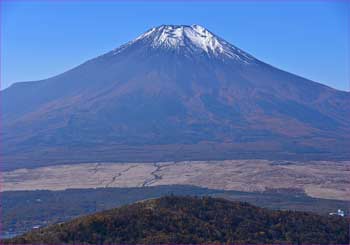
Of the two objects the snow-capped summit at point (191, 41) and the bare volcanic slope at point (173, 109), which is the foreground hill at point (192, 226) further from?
the snow-capped summit at point (191, 41)

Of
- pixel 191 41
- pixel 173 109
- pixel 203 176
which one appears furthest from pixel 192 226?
pixel 191 41

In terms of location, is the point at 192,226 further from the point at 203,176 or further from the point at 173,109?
the point at 173,109

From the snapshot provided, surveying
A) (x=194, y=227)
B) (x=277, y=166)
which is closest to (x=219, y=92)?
(x=277, y=166)

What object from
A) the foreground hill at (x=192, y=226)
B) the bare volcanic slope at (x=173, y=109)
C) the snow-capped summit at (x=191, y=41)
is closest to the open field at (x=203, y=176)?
the bare volcanic slope at (x=173, y=109)

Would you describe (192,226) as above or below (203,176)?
below

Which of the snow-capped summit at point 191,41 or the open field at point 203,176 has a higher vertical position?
the snow-capped summit at point 191,41

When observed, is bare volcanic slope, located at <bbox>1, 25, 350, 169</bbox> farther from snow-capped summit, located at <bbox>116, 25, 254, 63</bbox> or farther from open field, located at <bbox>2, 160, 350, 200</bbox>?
open field, located at <bbox>2, 160, 350, 200</bbox>

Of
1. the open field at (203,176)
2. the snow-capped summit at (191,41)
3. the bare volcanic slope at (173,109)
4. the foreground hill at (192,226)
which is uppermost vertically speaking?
the snow-capped summit at (191,41)

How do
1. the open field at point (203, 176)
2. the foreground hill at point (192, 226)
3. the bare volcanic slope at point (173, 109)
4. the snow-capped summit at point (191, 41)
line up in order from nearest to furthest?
the foreground hill at point (192, 226)
the open field at point (203, 176)
the bare volcanic slope at point (173, 109)
the snow-capped summit at point (191, 41)
